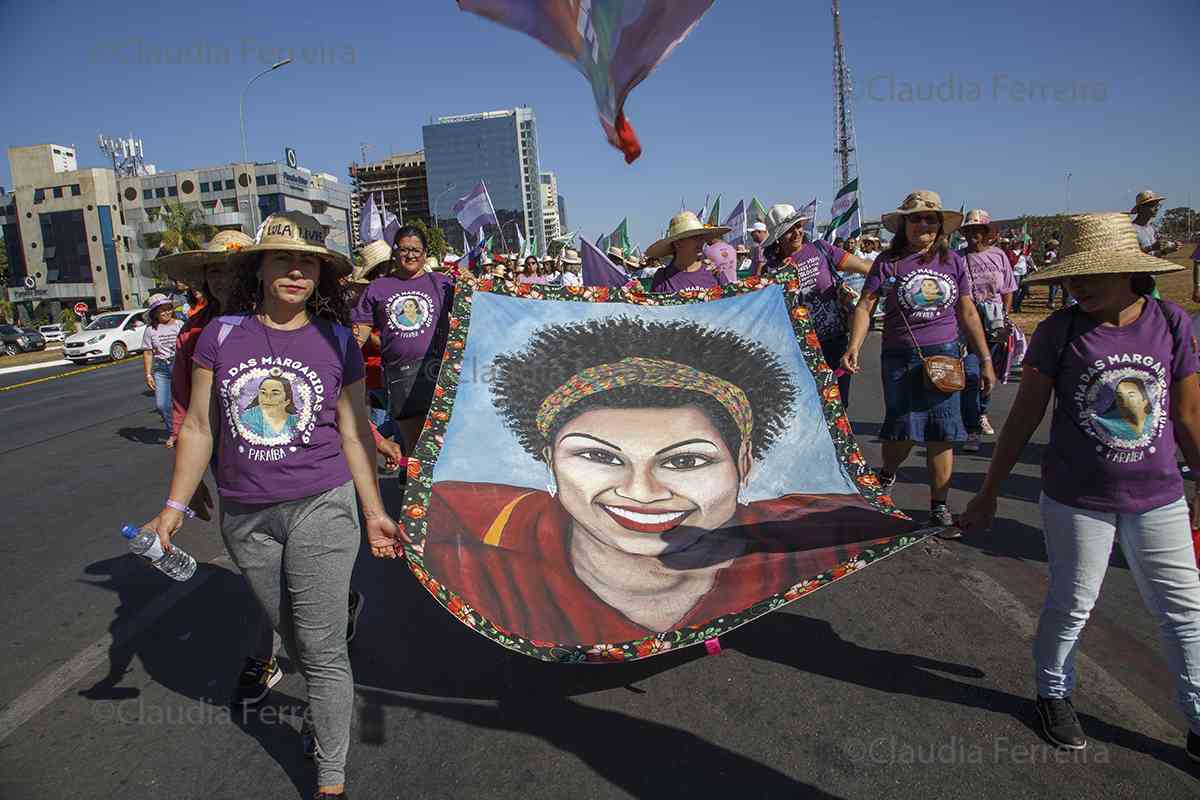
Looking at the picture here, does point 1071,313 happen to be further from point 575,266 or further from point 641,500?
point 575,266

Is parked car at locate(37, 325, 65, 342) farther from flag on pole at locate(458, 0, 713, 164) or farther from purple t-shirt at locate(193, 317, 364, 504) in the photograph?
flag on pole at locate(458, 0, 713, 164)

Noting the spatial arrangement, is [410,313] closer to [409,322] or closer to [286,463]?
[409,322]

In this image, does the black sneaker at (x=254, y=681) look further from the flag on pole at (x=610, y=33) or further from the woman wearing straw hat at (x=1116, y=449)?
the woman wearing straw hat at (x=1116, y=449)

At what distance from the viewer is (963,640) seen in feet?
10.7

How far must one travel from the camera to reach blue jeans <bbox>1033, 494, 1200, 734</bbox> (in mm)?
2391

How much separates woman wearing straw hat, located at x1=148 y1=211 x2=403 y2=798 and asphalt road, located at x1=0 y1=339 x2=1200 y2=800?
51 centimetres

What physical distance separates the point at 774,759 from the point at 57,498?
7021 millimetres

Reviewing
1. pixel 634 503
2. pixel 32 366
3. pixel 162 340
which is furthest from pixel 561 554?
pixel 32 366

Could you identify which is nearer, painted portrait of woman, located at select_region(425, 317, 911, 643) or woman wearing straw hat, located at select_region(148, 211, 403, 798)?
woman wearing straw hat, located at select_region(148, 211, 403, 798)

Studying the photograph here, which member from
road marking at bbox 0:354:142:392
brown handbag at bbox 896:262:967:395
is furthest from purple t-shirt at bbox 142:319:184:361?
road marking at bbox 0:354:142:392

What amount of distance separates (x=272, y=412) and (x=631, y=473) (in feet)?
5.53

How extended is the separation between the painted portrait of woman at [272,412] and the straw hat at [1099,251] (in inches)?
105

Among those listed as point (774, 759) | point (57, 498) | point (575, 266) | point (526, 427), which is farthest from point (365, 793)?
point (575, 266)

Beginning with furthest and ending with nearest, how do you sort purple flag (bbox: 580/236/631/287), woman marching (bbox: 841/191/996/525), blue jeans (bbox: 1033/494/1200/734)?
purple flag (bbox: 580/236/631/287), woman marching (bbox: 841/191/996/525), blue jeans (bbox: 1033/494/1200/734)
